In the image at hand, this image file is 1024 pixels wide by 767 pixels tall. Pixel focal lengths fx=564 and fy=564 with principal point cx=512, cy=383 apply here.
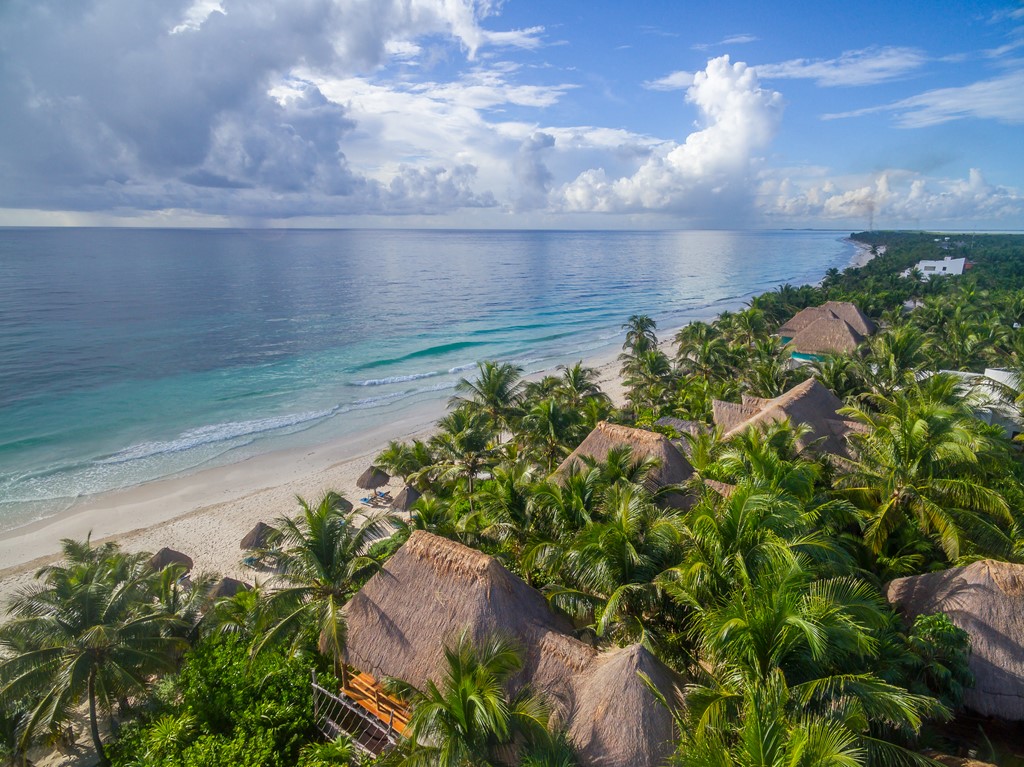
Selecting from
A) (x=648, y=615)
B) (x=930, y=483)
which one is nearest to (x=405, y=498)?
(x=648, y=615)

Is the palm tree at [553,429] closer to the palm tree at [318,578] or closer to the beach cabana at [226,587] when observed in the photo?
the palm tree at [318,578]

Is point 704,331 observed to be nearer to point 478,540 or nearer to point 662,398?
point 662,398

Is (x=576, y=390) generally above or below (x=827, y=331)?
below

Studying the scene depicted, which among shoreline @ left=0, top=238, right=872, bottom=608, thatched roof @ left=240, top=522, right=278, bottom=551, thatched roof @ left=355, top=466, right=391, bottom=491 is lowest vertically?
shoreline @ left=0, top=238, right=872, bottom=608

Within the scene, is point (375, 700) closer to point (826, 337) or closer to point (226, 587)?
point (226, 587)

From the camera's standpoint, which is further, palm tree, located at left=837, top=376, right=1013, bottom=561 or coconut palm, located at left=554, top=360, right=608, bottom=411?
coconut palm, located at left=554, top=360, right=608, bottom=411

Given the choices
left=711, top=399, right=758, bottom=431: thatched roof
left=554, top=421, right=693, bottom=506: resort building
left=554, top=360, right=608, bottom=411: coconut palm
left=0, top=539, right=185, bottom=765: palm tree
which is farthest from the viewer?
left=554, top=360, right=608, bottom=411: coconut palm

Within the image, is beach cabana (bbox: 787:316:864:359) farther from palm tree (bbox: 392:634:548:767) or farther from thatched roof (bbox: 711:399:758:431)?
palm tree (bbox: 392:634:548:767)

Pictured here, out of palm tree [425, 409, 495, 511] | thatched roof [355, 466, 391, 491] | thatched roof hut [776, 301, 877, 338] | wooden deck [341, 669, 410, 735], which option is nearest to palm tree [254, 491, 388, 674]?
wooden deck [341, 669, 410, 735]

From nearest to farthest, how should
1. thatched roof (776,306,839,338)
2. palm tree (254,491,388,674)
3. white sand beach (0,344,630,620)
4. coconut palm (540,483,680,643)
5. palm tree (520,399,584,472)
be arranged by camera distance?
coconut palm (540,483,680,643) → palm tree (254,491,388,674) → palm tree (520,399,584,472) → white sand beach (0,344,630,620) → thatched roof (776,306,839,338)
